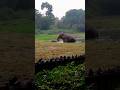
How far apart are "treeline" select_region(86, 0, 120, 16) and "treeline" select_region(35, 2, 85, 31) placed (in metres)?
3.68

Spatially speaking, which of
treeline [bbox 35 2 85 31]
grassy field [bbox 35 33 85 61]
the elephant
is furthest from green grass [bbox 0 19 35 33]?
treeline [bbox 35 2 85 31]

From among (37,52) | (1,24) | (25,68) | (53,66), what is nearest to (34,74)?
(25,68)

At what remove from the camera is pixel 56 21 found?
1728 centimetres

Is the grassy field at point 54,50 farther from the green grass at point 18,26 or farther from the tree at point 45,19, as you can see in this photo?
the tree at point 45,19

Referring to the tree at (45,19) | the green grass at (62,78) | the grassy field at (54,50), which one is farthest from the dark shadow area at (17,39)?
the tree at (45,19)

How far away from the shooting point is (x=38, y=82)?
291 inches

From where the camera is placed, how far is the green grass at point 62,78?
7.21 metres

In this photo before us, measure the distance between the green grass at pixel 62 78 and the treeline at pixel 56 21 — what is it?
17.3 feet

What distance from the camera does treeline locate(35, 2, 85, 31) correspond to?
1406cm

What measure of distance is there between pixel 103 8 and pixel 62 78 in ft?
→ 9.89

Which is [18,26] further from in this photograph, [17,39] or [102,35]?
[102,35]

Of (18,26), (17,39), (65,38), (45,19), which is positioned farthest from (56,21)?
(17,39)

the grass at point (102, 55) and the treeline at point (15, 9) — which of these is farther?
the grass at point (102, 55)

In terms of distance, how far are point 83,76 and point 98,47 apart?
1.87 m
